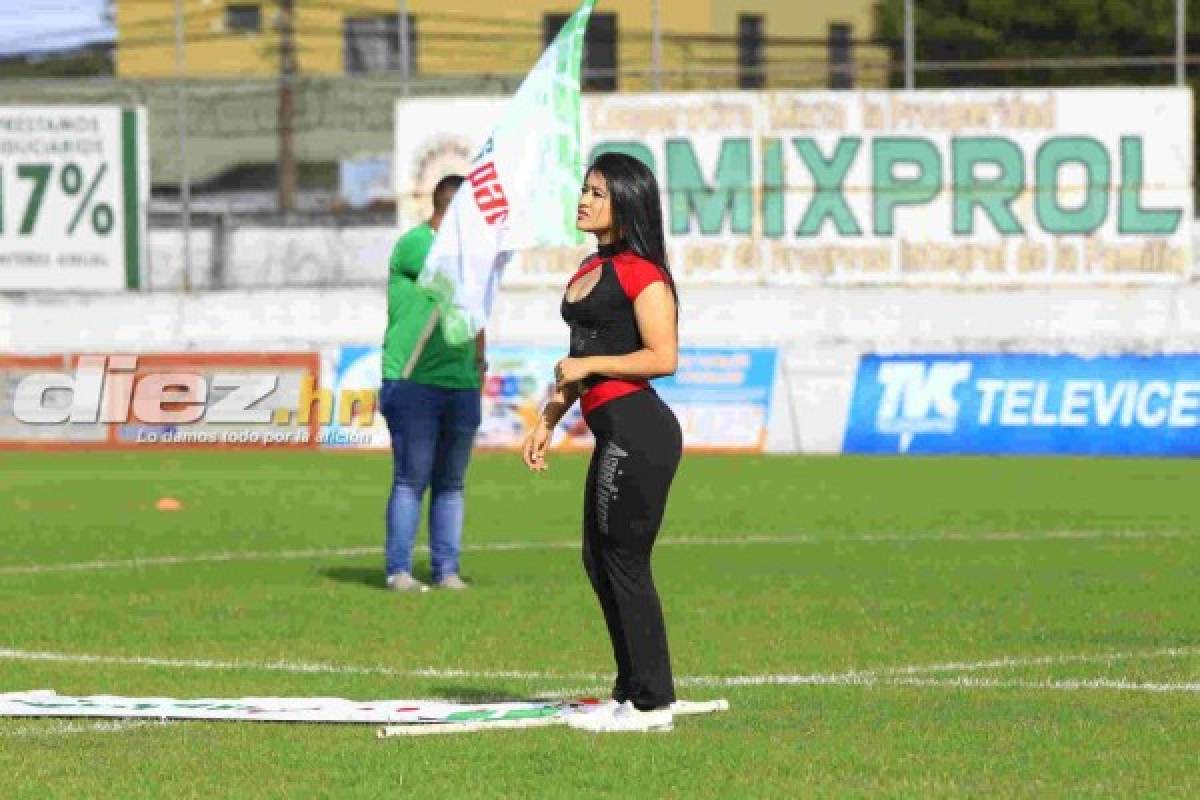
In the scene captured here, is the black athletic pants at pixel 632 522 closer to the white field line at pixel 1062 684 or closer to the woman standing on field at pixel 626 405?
the woman standing on field at pixel 626 405

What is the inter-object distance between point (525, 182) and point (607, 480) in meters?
4.28

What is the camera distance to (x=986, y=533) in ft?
63.2

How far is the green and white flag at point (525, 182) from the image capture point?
526 inches

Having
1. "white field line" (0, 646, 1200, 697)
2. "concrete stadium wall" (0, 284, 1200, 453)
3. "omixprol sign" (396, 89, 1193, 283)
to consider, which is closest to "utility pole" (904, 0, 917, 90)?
"omixprol sign" (396, 89, 1193, 283)

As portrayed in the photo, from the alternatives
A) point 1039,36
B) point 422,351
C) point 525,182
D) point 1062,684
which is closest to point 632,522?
point 1062,684

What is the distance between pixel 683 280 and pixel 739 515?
1554cm

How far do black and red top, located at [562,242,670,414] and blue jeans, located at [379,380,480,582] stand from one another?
5.28 metres

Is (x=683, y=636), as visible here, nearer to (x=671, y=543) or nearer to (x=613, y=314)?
(x=613, y=314)

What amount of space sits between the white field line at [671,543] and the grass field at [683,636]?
6cm

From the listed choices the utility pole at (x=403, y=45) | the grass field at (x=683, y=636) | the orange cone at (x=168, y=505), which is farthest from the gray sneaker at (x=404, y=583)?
the utility pole at (x=403, y=45)

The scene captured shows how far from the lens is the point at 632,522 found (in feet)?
30.7

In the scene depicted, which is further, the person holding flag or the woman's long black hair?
the person holding flag

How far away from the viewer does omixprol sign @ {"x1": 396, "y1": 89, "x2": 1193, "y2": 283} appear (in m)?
Result: 36.3

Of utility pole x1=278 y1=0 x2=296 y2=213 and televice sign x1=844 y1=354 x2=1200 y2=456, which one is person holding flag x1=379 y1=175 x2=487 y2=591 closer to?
televice sign x1=844 y1=354 x2=1200 y2=456
